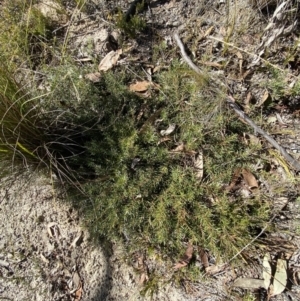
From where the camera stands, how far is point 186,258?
211 cm

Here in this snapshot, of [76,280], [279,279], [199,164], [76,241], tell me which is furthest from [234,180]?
[76,280]

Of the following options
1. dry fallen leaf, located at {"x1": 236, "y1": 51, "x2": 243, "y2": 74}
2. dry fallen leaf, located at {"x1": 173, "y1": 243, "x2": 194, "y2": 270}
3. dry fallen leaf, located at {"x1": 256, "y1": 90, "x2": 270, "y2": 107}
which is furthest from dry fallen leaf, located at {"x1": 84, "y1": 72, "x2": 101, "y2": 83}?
dry fallen leaf, located at {"x1": 173, "y1": 243, "x2": 194, "y2": 270}

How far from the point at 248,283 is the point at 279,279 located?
7.1 inches

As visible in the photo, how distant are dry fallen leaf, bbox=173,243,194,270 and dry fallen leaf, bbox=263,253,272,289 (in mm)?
436

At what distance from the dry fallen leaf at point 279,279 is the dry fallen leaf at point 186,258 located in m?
0.51

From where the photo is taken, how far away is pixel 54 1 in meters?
2.53

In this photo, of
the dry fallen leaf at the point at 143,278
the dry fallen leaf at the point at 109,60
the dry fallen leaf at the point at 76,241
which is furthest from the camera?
the dry fallen leaf at the point at 109,60

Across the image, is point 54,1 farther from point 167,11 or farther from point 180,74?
point 180,74

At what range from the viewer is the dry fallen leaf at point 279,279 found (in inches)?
79.9

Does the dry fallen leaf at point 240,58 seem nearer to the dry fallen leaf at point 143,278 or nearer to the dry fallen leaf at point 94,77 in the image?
the dry fallen leaf at point 94,77

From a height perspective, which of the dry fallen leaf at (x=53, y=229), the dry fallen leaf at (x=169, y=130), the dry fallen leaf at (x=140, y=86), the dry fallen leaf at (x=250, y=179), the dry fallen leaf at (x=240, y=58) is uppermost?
the dry fallen leaf at (x=240, y=58)

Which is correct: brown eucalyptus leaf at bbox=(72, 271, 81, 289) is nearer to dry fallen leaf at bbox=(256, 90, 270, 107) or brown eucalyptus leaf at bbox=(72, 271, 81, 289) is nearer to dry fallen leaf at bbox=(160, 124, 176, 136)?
dry fallen leaf at bbox=(160, 124, 176, 136)

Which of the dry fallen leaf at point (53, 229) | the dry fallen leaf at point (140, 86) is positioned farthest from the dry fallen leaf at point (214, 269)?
the dry fallen leaf at point (140, 86)

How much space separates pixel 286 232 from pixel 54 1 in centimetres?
222
